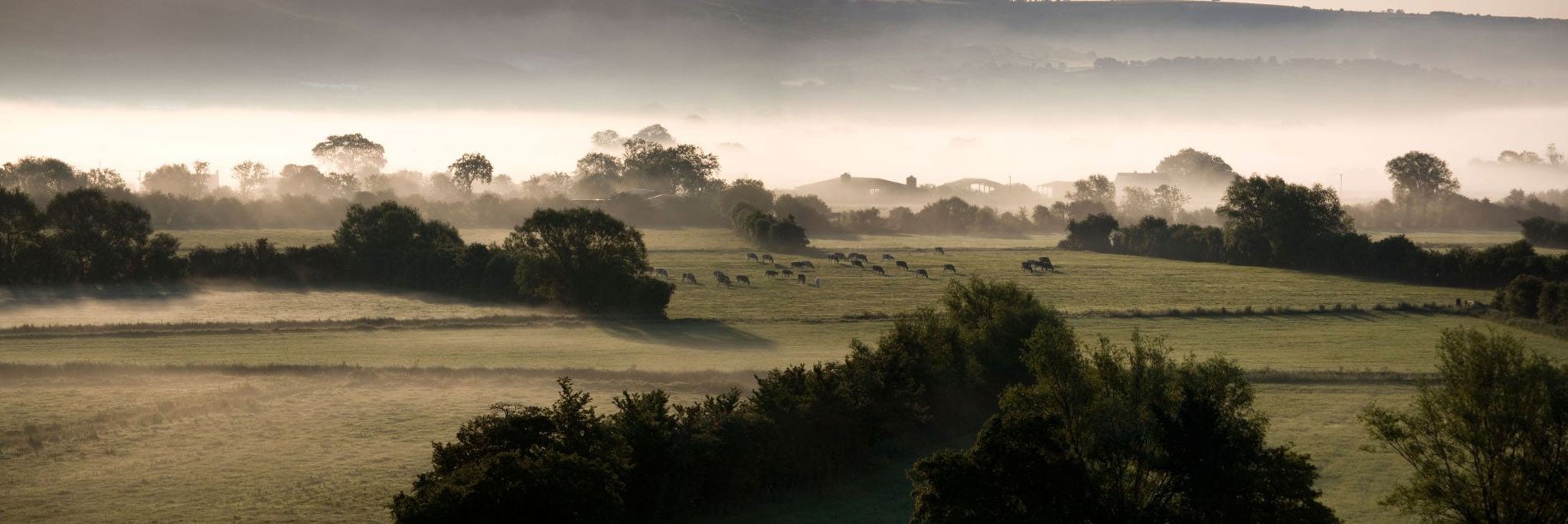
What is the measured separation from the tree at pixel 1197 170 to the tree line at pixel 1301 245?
3991 inches

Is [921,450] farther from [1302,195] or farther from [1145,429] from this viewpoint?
[1302,195]

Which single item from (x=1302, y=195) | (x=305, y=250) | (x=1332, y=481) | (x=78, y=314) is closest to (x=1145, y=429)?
(x=1332, y=481)

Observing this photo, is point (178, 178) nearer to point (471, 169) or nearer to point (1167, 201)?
point (471, 169)

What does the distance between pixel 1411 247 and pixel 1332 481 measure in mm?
53591

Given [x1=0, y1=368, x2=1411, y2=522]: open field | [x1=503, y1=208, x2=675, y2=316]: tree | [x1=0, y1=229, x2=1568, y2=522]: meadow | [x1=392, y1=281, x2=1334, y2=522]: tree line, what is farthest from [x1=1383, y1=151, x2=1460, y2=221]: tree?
[x1=392, y1=281, x2=1334, y2=522]: tree line

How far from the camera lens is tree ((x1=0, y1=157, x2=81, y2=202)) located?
125 meters

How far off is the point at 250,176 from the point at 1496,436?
148709 mm

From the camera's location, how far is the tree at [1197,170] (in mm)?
190000

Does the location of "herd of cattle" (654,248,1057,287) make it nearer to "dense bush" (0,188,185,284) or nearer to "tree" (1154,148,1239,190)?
"dense bush" (0,188,185,284)

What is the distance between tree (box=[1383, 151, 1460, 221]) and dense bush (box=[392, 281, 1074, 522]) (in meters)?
114

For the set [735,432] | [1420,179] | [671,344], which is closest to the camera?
[735,432]

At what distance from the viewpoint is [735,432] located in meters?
28.0

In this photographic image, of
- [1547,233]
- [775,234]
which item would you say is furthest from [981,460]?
[1547,233]

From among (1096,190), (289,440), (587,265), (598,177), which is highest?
(598,177)
